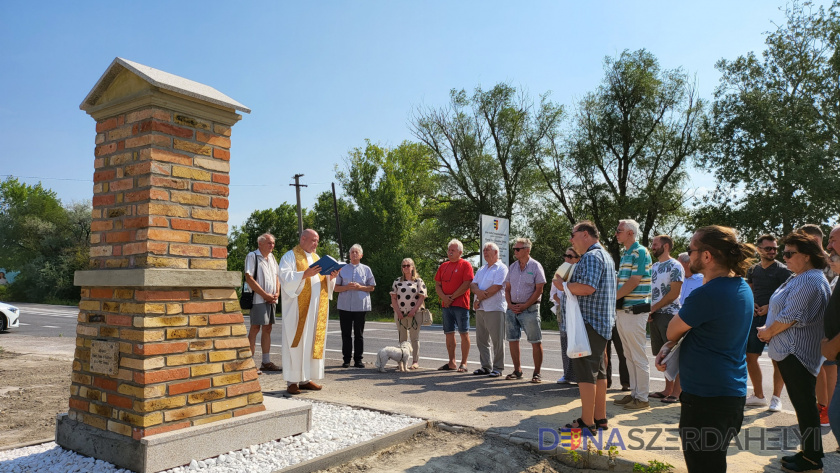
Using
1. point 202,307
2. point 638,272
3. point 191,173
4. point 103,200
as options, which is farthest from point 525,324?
point 103,200

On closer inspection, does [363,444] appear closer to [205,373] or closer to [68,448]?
[205,373]

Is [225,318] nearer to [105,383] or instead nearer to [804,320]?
[105,383]

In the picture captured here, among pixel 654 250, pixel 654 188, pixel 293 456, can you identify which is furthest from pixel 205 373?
pixel 654 188

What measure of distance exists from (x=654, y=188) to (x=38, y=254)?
5558 centimetres

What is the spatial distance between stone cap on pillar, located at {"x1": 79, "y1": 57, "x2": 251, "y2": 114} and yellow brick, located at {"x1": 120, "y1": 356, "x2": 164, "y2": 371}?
74.3 inches

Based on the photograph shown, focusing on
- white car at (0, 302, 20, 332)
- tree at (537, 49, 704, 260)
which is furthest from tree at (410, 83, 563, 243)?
white car at (0, 302, 20, 332)

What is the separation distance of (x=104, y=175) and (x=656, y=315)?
574 centimetres

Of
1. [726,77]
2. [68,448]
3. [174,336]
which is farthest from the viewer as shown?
[726,77]

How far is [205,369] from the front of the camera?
412cm

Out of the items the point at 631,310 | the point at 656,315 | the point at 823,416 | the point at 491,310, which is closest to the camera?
the point at 823,416

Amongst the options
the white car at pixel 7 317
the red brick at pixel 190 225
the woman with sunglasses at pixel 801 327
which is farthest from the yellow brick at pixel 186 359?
the white car at pixel 7 317

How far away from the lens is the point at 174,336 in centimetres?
395

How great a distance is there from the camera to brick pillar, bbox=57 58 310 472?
385cm

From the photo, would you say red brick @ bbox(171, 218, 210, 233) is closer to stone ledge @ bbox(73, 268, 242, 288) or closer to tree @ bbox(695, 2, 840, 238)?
stone ledge @ bbox(73, 268, 242, 288)
